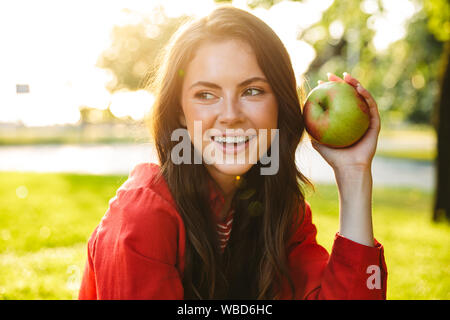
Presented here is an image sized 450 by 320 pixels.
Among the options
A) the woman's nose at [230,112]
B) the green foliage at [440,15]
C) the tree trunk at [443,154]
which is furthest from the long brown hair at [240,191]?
the green foliage at [440,15]

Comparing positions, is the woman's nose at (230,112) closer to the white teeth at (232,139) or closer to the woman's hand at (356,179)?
the white teeth at (232,139)

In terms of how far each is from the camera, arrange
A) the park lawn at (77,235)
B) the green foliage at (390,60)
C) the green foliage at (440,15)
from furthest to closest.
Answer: the green foliage at (440,15)
the green foliage at (390,60)
the park lawn at (77,235)

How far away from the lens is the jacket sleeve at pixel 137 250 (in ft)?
5.13

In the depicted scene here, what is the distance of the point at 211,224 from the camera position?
2.04 meters

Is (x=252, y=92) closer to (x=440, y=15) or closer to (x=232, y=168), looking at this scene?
(x=232, y=168)

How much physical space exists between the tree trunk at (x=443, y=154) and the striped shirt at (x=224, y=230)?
19.7 feet

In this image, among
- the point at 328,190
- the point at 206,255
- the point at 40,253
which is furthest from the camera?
the point at 328,190

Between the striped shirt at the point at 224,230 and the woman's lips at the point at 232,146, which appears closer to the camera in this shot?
the woman's lips at the point at 232,146

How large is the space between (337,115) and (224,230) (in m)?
0.80

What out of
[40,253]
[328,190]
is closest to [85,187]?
[40,253]

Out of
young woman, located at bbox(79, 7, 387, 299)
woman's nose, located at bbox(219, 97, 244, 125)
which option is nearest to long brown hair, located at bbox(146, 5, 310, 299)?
young woman, located at bbox(79, 7, 387, 299)

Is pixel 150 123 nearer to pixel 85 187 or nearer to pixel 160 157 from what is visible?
pixel 160 157

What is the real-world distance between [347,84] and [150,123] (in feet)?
3.34

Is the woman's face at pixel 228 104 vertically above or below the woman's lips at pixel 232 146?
above
